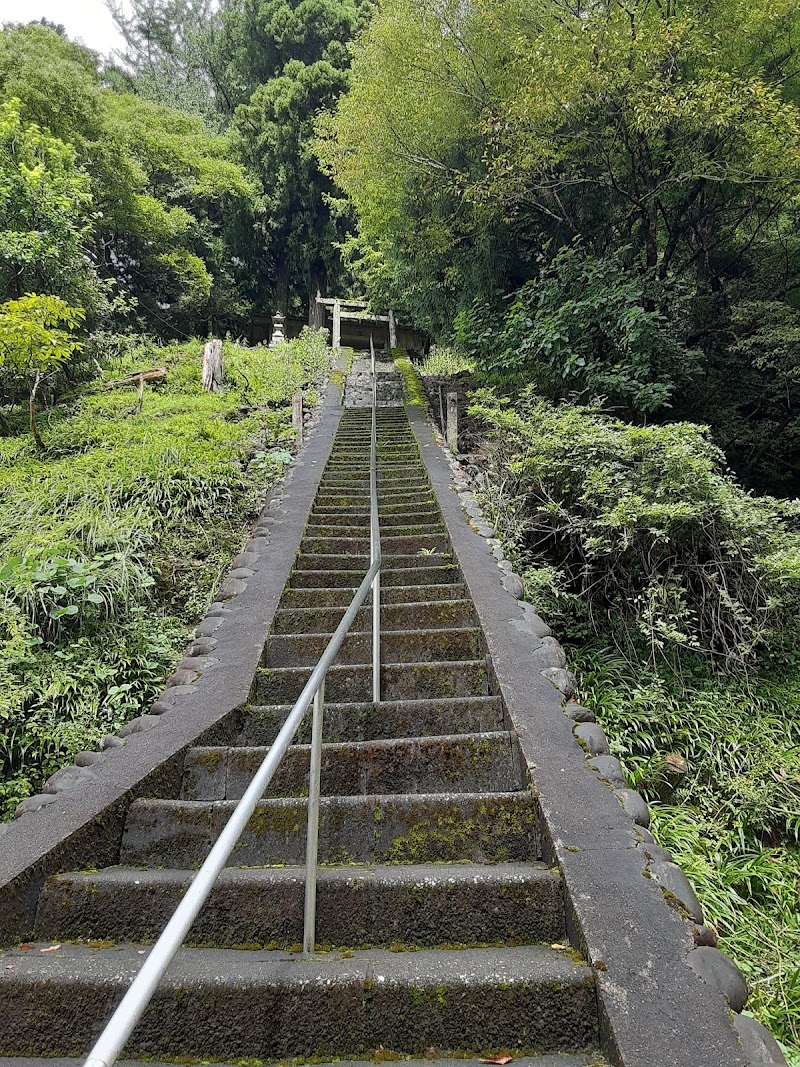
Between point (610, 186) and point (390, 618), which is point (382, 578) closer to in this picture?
point (390, 618)

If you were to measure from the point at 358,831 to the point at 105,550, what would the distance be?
3270 millimetres

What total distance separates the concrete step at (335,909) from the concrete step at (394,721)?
86 cm

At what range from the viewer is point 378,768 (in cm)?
241

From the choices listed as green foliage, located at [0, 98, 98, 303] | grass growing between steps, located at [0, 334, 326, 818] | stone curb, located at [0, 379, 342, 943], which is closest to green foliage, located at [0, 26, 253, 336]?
green foliage, located at [0, 98, 98, 303]

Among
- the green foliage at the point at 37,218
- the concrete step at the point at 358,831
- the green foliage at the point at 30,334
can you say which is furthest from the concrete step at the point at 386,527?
the green foliage at the point at 37,218

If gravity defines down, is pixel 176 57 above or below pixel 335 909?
above

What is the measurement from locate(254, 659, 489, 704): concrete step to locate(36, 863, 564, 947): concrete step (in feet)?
3.83

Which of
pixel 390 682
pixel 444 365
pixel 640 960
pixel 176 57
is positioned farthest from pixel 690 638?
pixel 176 57

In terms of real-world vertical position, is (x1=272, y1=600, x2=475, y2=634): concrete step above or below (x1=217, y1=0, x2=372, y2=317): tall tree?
below

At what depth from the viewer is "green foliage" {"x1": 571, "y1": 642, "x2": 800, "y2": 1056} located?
2.36 m

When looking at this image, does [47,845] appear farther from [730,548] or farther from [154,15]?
[154,15]

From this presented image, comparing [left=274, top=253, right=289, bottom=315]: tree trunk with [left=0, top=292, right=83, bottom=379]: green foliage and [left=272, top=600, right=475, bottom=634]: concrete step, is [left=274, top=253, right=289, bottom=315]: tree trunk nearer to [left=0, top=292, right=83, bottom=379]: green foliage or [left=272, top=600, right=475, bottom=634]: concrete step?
[left=0, top=292, right=83, bottom=379]: green foliage

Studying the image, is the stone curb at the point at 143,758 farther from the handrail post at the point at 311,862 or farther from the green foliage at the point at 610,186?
the green foliage at the point at 610,186

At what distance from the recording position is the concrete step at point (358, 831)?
6.67 feet
